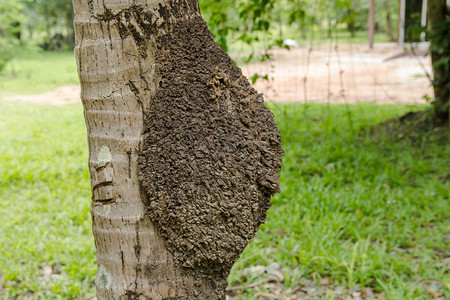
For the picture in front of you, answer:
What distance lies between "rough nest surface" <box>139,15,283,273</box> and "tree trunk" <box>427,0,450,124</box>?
13.7 feet

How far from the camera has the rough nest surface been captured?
3.80 feet

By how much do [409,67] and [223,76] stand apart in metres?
11.4

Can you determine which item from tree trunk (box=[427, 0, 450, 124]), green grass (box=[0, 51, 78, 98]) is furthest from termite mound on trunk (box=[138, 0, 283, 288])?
green grass (box=[0, 51, 78, 98])

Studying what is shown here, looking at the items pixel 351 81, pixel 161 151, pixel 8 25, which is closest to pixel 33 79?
pixel 8 25

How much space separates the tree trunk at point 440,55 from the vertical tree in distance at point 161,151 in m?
4.24

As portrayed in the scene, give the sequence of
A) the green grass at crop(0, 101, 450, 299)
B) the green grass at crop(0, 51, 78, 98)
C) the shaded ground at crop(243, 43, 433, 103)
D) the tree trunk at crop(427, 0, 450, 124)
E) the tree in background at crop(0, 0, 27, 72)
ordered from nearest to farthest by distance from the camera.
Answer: the green grass at crop(0, 101, 450, 299)
the tree trunk at crop(427, 0, 450, 124)
the shaded ground at crop(243, 43, 433, 103)
the green grass at crop(0, 51, 78, 98)
the tree in background at crop(0, 0, 27, 72)

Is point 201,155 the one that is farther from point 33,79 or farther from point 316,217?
point 33,79

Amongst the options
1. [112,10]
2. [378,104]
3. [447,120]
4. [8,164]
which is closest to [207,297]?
A: [112,10]

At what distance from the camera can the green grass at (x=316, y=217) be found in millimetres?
2699

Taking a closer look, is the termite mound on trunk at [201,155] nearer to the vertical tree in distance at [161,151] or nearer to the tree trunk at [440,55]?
the vertical tree in distance at [161,151]

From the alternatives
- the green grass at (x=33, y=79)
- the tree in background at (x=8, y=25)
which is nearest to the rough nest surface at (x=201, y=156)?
the green grass at (x=33, y=79)

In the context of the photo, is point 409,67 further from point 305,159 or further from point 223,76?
point 223,76

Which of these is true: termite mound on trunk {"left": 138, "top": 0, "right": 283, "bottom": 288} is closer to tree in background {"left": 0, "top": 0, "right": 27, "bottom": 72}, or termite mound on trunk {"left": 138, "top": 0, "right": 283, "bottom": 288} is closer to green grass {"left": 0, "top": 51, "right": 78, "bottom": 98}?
green grass {"left": 0, "top": 51, "right": 78, "bottom": 98}

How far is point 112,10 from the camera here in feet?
3.63
